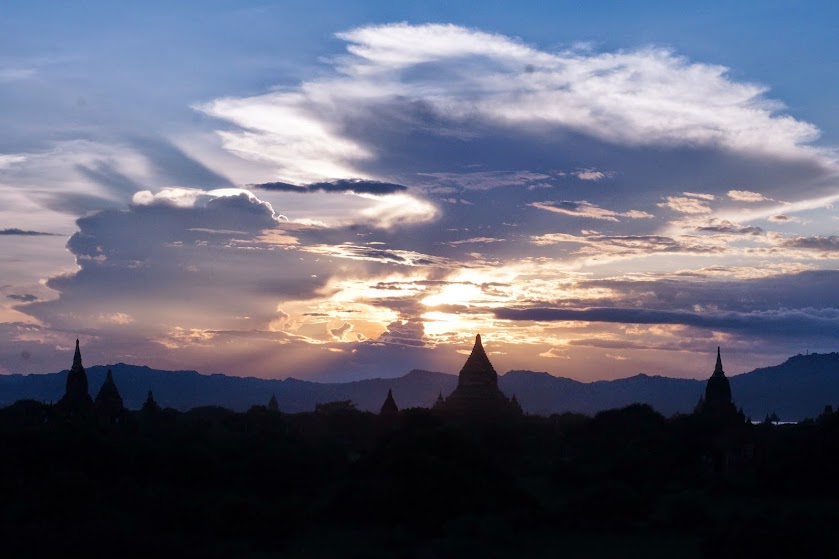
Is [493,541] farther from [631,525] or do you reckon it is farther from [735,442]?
[735,442]

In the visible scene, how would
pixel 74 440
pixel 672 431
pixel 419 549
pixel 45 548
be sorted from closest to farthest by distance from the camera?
pixel 45 548
pixel 419 549
pixel 74 440
pixel 672 431

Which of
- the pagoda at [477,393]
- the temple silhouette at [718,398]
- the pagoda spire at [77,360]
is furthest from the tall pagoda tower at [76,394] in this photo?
the temple silhouette at [718,398]

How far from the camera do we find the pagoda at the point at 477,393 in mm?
104312

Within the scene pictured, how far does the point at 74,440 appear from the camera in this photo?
182 feet

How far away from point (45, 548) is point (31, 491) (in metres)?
8.83

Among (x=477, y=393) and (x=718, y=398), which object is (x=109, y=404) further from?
(x=718, y=398)

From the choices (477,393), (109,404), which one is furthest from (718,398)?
(109,404)

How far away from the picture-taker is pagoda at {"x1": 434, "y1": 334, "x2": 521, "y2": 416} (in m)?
104

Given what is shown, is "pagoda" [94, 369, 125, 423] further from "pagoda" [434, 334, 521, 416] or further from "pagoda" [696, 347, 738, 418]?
"pagoda" [696, 347, 738, 418]

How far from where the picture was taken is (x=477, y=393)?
10631cm

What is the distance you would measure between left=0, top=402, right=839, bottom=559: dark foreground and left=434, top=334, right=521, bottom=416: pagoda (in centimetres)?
3463

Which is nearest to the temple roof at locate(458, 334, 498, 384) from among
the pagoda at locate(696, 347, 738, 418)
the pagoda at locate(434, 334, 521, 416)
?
the pagoda at locate(434, 334, 521, 416)

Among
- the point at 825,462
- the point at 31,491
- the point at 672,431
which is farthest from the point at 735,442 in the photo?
the point at 31,491

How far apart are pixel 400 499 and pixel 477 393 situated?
6237 cm
